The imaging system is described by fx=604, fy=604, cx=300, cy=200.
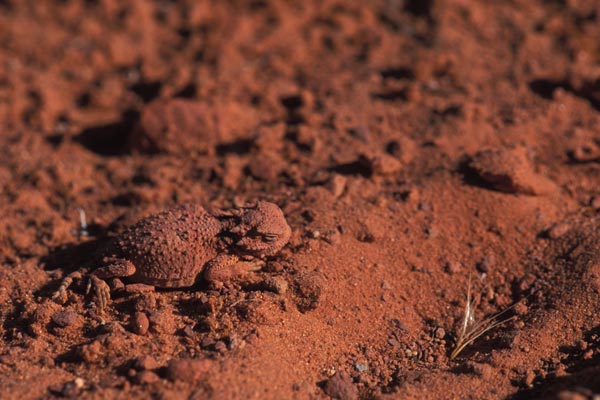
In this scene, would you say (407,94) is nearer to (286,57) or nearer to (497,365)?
(286,57)

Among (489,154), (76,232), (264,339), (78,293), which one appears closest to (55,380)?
(78,293)

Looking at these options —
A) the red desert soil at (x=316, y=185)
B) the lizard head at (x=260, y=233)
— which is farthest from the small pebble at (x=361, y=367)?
the lizard head at (x=260, y=233)

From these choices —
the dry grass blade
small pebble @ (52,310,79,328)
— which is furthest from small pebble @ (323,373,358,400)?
small pebble @ (52,310,79,328)

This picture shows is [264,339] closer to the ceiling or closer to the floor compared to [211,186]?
closer to the floor

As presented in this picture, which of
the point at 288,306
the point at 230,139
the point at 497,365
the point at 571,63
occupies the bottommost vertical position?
the point at 497,365

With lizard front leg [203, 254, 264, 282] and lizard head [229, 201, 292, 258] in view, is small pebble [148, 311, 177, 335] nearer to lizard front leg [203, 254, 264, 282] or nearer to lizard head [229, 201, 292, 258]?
Result: lizard front leg [203, 254, 264, 282]

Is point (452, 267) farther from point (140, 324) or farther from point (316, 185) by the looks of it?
point (140, 324)
